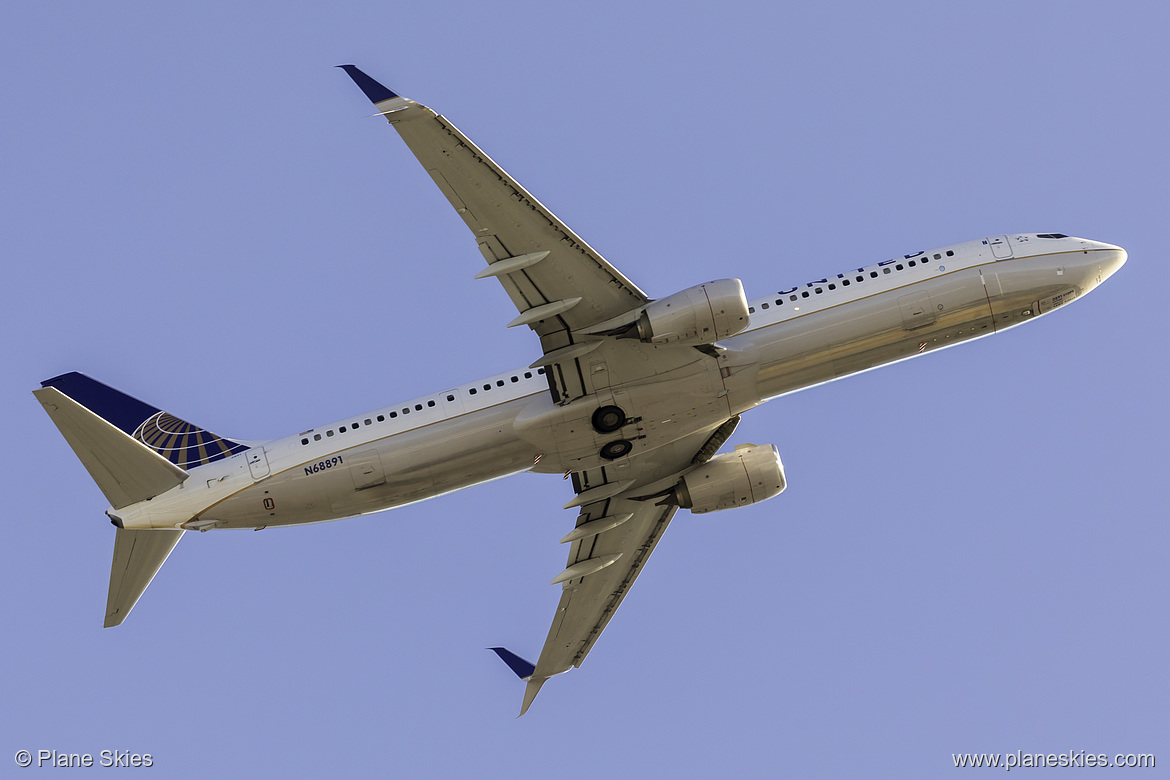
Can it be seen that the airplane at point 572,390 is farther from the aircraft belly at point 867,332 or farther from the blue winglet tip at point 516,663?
the blue winglet tip at point 516,663

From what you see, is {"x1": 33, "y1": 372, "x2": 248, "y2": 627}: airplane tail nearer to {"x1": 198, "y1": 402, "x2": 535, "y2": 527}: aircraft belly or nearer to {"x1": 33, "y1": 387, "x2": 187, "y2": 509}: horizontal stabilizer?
{"x1": 33, "y1": 387, "x2": 187, "y2": 509}: horizontal stabilizer

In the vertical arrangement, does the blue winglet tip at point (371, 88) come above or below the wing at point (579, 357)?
above

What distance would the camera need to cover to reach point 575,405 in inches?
1471

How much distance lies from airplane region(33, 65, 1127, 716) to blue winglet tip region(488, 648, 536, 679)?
10.7m

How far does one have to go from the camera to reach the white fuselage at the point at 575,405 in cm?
3725

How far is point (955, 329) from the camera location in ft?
127

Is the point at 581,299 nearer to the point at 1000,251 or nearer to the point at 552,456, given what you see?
the point at 552,456

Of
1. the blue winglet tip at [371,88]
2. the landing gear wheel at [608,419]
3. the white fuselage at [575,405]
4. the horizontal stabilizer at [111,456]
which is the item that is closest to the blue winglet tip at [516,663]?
the white fuselage at [575,405]

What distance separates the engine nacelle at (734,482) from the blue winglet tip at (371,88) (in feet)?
60.6

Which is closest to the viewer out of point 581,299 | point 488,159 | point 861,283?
point 488,159

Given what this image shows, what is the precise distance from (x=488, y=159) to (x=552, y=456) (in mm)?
10413

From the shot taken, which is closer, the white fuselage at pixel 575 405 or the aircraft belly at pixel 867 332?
the white fuselage at pixel 575 405

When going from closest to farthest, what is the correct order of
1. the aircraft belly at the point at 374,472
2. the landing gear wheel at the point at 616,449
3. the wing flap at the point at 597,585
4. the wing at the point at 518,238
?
the wing at the point at 518,238 < the aircraft belly at the point at 374,472 < the landing gear wheel at the point at 616,449 < the wing flap at the point at 597,585

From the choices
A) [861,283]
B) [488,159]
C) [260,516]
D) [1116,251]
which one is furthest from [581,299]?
[1116,251]
